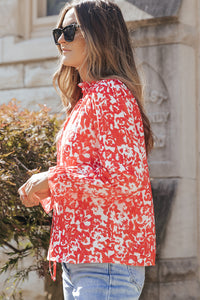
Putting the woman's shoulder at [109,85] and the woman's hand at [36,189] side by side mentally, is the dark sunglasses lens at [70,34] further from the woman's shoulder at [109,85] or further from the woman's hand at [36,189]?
the woman's hand at [36,189]

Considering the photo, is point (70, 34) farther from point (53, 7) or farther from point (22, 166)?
point (53, 7)

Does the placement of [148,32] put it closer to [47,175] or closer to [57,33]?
[57,33]

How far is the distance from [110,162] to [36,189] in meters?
0.34

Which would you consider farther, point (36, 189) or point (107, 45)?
point (107, 45)

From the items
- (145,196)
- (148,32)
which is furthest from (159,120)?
(145,196)

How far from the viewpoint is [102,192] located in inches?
86.6

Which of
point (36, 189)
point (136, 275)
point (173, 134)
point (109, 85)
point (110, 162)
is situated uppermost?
point (109, 85)

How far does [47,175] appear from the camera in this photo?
2.28 meters

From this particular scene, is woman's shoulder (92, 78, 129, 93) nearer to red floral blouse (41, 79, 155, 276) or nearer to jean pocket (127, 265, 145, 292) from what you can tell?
red floral blouse (41, 79, 155, 276)

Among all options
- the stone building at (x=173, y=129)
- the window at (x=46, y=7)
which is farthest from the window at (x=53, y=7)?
the stone building at (x=173, y=129)

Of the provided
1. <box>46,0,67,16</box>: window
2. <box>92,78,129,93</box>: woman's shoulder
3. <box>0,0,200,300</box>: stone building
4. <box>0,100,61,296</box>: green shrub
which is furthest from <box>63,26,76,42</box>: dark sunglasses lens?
<box>46,0,67,16</box>: window

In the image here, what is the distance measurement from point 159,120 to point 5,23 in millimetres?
2288

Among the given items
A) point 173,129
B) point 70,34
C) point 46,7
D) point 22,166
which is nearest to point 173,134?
point 173,129

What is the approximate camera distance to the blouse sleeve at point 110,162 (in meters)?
2.17
